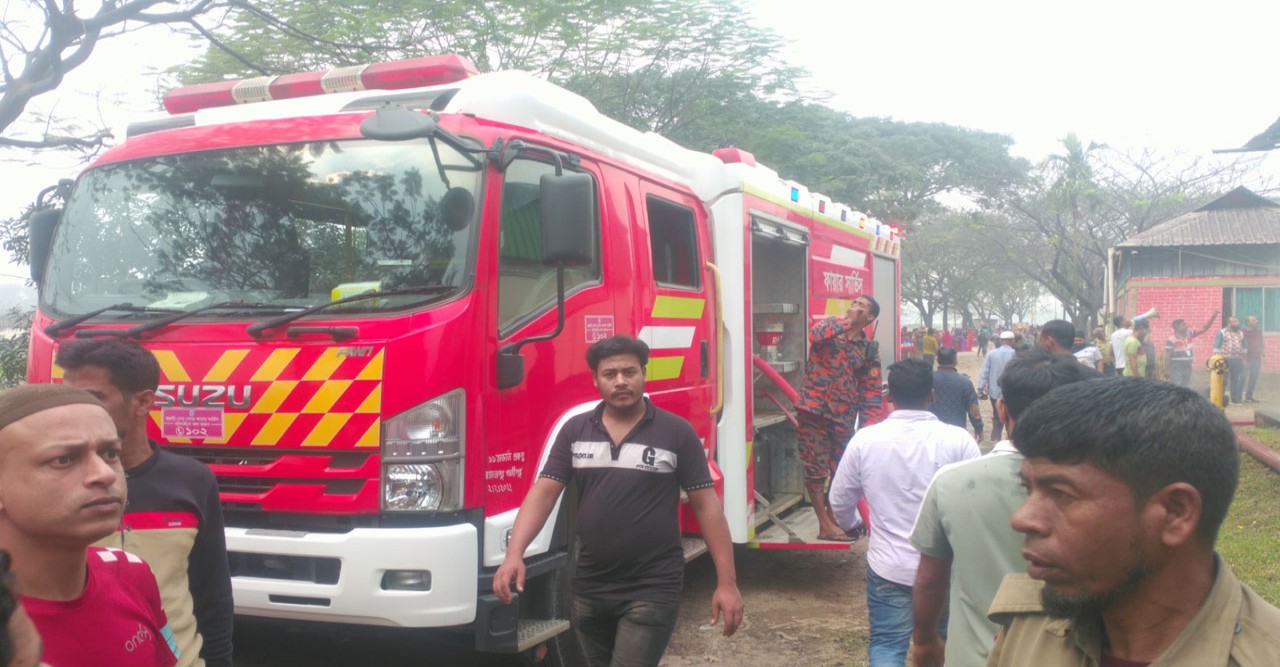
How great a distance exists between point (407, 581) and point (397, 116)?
180 centimetres

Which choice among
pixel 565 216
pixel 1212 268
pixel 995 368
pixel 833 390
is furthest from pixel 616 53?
pixel 1212 268

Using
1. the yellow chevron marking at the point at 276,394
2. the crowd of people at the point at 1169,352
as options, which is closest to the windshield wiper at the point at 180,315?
the yellow chevron marking at the point at 276,394

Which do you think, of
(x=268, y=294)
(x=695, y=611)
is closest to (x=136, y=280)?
(x=268, y=294)

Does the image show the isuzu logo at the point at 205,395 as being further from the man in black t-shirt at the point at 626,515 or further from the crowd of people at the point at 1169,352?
the crowd of people at the point at 1169,352

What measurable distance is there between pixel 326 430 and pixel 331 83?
6.46 feet

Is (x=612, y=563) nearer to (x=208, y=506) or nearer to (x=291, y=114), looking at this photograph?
(x=208, y=506)

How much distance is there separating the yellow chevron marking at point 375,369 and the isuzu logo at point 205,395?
50 centimetres

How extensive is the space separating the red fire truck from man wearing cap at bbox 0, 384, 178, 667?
7.03 ft

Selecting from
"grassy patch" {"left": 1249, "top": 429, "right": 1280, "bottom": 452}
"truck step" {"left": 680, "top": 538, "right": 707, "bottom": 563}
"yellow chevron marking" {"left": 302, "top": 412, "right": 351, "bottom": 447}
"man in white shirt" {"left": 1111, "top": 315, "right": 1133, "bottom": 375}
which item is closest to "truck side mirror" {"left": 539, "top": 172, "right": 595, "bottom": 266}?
"yellow chevron marking" {"left": 302, "top": 412, "right": 351, "bottom": 447}

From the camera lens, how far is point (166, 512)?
2.59 meters

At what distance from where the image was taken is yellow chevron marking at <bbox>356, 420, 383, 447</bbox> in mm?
4059

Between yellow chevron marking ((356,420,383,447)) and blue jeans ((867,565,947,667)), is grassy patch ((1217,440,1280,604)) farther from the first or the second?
yellow chevron marking ((356,420,383,447))

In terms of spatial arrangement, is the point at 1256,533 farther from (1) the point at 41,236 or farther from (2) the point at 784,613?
(1) the point at 41,236

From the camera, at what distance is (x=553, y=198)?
432 centimetres
